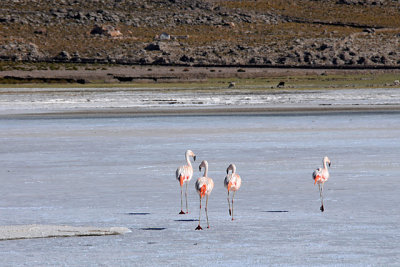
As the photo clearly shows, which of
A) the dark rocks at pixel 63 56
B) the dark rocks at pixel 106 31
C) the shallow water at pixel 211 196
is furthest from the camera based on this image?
the dark rocks at pixel 106 31

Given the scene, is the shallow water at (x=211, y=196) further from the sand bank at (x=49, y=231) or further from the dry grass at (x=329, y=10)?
the dry grass at (x=329, y=10)

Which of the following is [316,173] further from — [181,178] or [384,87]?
[384,87]

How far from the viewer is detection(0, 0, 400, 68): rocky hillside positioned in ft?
327

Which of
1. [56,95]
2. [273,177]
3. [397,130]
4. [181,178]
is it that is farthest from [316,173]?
[56,95]

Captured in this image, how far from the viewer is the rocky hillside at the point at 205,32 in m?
99.7

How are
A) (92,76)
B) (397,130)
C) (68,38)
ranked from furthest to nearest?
(68,38) → (92,76) → (397,130)

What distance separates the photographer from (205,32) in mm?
129250

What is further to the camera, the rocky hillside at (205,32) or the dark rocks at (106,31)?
the dark rocks at (106,31)

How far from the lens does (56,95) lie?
170 ft

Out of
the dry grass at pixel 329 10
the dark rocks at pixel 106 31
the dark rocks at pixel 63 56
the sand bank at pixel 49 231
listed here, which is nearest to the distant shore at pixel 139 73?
the dark rocks at pixel 63 56

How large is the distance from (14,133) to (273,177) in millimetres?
12854

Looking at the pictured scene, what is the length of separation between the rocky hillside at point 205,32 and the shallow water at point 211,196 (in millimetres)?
65419

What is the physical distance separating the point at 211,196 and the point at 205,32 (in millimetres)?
115284

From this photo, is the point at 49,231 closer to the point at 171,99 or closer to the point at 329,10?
the point at 171,99
